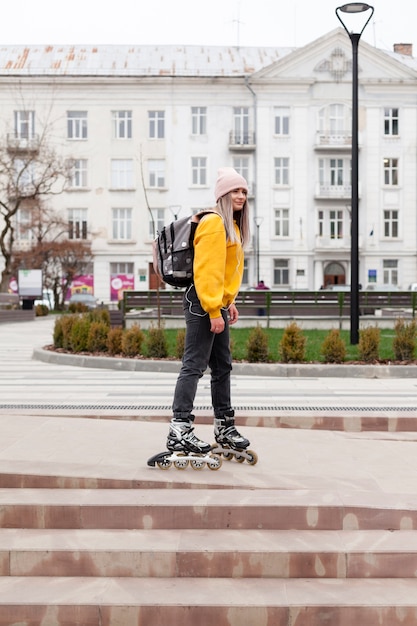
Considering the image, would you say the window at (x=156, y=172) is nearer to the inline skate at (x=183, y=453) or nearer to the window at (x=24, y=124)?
the window at (x=24, y=124)

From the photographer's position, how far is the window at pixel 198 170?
5819 centimetres

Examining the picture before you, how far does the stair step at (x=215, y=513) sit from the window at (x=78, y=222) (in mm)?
53191

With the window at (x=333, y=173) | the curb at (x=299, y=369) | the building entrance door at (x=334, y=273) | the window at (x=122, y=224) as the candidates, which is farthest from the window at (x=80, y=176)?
the curb at (x=299, y=369)

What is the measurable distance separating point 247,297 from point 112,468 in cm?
2109

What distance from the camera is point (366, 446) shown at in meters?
6.58

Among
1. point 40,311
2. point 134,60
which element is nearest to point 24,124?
point 134,60

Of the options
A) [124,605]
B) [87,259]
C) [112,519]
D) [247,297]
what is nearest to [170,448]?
[112,519]

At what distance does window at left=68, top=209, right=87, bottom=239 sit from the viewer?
57281 millimetres

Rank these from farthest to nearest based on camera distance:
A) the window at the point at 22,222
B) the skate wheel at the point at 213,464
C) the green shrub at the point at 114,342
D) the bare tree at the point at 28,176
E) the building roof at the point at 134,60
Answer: the building roof at the point at 134,60, the window at the point at 22,222, the bare tree at the point at 28,176, the green shrub at the point at 114,342, the skate wheel at the point at 213,464

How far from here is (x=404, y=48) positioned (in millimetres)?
64375

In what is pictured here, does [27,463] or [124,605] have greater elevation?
[27,463]

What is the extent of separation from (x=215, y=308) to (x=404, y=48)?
63.8 metres

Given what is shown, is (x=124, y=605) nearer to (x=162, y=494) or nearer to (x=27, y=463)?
(x=162, y=494)

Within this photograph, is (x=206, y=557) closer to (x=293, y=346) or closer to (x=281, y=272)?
(x=293, y=346)
